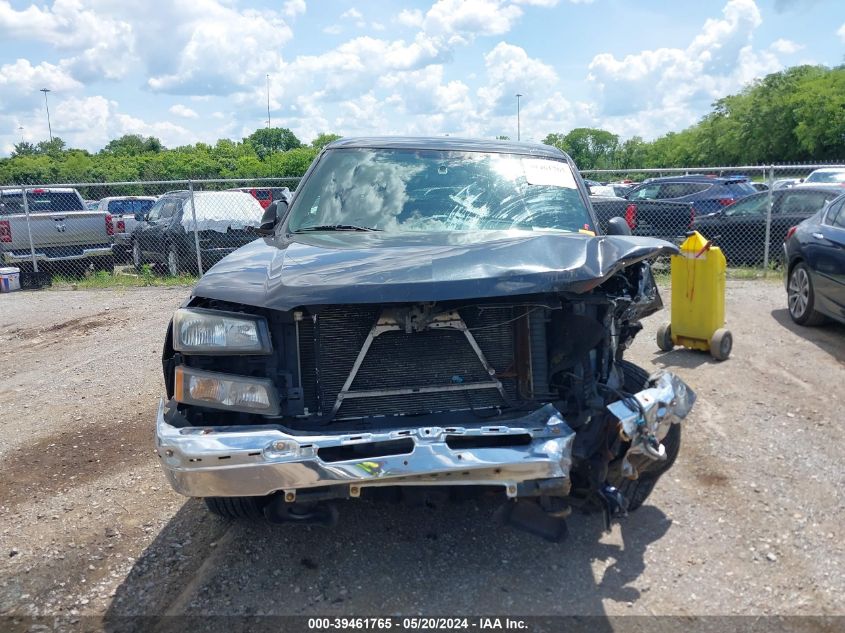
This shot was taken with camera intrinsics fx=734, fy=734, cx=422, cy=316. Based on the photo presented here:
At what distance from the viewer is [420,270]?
300 centimetres

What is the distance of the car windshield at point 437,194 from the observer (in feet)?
13.8

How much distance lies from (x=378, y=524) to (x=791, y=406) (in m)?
3.42

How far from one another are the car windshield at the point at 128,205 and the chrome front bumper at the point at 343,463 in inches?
802

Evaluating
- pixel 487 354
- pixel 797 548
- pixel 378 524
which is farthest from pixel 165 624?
pixel 797 548

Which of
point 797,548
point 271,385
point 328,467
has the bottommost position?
point 797,548

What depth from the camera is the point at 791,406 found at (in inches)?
214

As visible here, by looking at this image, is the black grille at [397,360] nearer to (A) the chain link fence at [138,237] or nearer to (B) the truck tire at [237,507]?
(B) the truck tire at [237,507]

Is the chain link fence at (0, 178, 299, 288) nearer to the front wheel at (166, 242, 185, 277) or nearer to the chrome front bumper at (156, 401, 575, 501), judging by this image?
the front wheel at (166, 242, 185, 277)

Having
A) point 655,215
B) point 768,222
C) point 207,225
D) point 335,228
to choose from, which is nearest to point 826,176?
point 768,222

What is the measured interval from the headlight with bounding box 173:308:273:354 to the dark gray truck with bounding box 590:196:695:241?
9878 millimetres

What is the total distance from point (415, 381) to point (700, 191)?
13.7 m

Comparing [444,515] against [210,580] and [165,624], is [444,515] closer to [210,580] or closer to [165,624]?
[210,580]

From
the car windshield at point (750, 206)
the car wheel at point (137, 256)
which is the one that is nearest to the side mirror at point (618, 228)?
the car windshield at point (750, 206)

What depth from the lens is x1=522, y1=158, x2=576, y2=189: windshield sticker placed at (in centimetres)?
456
